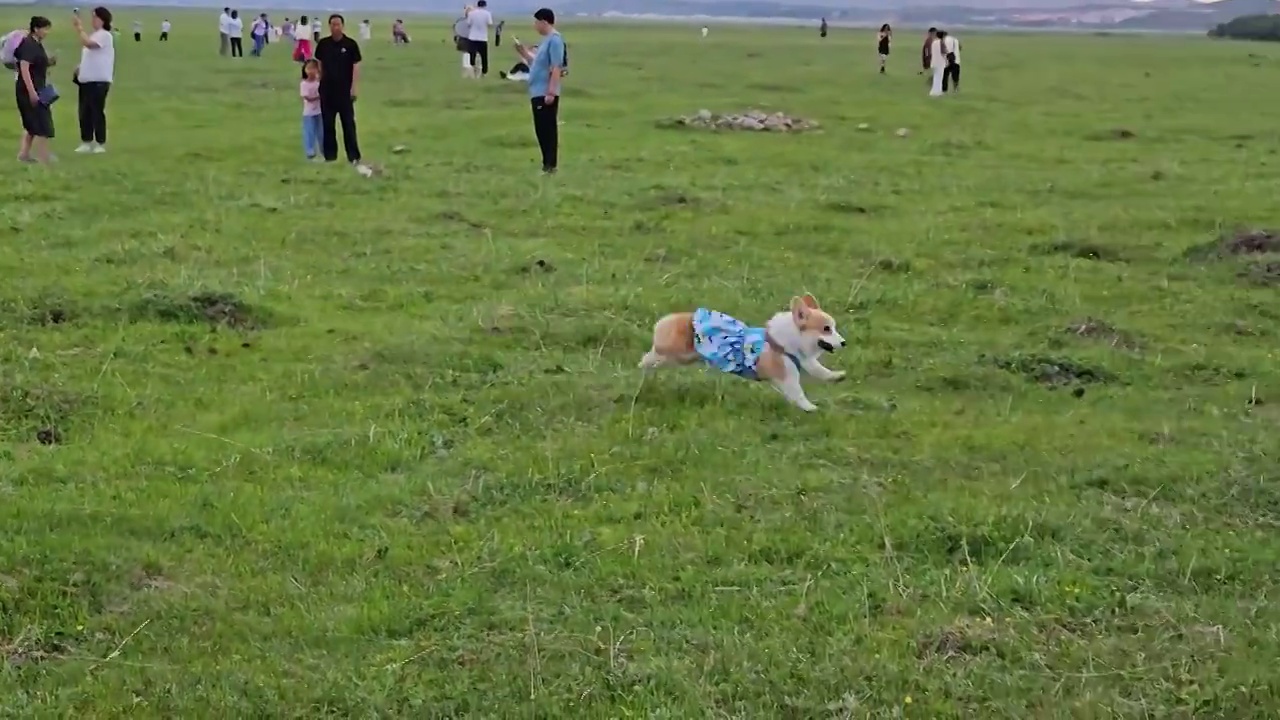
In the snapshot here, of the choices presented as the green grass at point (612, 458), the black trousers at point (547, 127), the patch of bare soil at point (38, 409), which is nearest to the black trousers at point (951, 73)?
the green grass at point (612, 458)

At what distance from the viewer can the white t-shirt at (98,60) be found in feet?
65.3

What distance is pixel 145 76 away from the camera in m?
39.2

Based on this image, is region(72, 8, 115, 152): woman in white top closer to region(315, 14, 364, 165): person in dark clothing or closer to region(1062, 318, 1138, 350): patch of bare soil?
region(315, 14, 364, 165): person in dark clothing

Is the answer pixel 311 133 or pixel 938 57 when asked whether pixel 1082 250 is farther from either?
pixel 938 57

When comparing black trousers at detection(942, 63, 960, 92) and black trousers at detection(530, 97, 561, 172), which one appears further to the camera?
black trousers at detection(942, 63, 960, 92)

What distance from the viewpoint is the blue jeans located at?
20.7 meters

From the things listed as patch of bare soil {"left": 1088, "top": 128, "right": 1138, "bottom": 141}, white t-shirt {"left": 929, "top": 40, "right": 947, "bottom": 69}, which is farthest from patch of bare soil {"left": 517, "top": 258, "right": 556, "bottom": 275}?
white t-shirt {"left": 929, "top": 40, "right": 947, "bottom": 69}

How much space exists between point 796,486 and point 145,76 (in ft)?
117

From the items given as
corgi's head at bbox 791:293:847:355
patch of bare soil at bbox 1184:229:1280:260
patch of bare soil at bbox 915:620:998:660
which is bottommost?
patch of bare soil at bbox 915:620:998:660

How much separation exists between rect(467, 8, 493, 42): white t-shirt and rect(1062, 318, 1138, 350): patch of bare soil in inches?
1046

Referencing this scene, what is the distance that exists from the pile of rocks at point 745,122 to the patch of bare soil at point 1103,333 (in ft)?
49.1

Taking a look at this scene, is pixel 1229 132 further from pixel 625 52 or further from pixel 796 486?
pixel 625 52

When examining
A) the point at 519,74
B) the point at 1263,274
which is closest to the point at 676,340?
the point at 1263,274

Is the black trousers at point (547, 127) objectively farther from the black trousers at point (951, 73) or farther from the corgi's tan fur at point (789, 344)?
the black trousers at point (951, 73)
